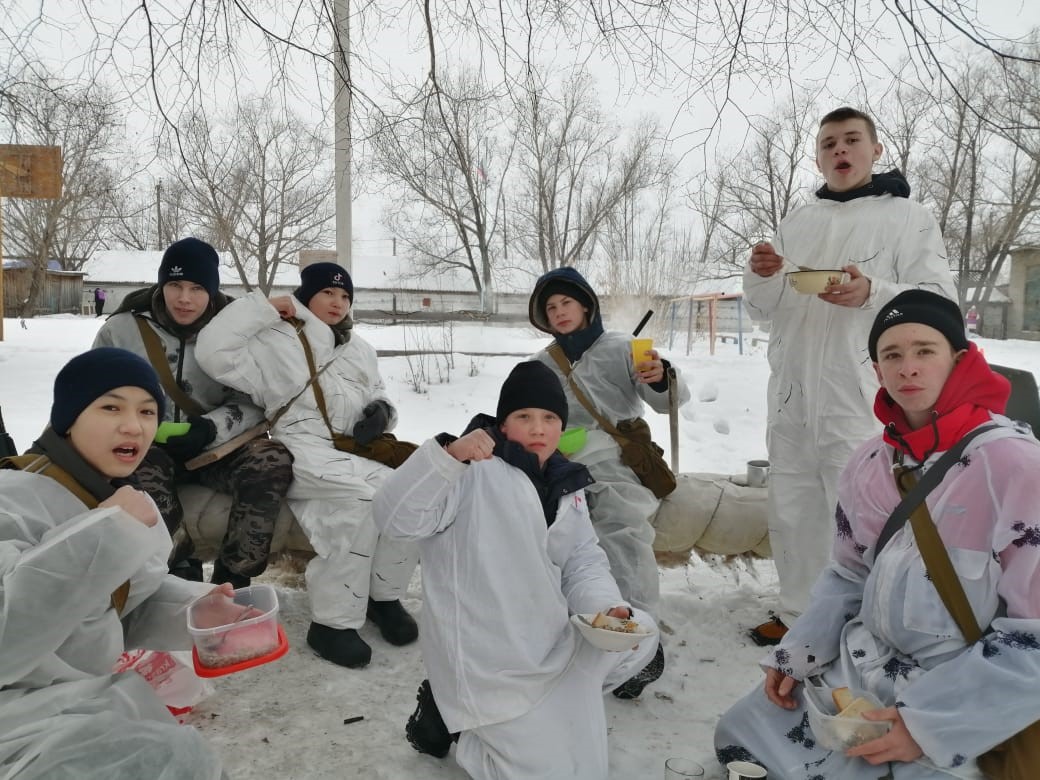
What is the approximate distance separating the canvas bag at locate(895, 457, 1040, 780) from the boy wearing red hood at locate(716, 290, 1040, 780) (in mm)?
18

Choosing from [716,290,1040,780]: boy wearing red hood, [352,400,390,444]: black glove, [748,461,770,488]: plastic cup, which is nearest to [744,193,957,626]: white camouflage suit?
[748,461,770,488]: plastic cup

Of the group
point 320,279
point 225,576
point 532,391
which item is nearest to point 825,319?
point 532,391

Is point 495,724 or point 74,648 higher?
point 74,648

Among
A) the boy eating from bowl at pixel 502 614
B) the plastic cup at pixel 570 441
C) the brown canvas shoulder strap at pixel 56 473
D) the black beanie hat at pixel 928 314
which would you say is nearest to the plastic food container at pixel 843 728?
the boy eating from bowl at pixel 502 614

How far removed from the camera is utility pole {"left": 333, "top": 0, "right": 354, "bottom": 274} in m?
3.15

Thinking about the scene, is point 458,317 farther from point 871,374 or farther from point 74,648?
point 74,648

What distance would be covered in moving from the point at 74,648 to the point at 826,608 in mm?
1892

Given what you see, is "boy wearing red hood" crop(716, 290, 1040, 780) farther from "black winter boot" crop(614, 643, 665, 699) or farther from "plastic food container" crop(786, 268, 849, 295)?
"plastic food container" crop(786, 268, 849, 295)

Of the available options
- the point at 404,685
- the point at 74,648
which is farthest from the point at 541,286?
the point at 74,648

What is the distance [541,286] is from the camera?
320 centimetres

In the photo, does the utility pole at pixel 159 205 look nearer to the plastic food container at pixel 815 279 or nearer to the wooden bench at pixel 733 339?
the plastic food container at pixel 815 279

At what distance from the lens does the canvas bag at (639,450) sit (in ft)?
10.3

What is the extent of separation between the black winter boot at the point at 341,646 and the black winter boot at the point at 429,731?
60cm

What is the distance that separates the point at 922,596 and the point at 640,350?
1.52m
